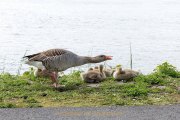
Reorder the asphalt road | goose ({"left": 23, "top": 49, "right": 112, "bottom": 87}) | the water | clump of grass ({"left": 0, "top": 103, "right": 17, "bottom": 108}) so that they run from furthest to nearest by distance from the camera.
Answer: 1. the water
2. goose ({"left": 23, "top": 49, "right": 112, "bottom": 87})
3. clump of grass ({"left": 0, "top": 103, "right": 17, "bottom": 108})
4. the asphalt road

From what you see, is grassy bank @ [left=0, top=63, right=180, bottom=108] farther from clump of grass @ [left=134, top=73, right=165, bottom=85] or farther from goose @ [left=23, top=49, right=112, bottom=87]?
goose @ [left=23, top=49, right=112, bottom=87]

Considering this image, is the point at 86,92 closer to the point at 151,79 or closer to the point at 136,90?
the point at 136,90

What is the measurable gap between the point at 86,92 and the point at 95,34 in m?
15.6

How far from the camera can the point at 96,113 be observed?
21.8 feet

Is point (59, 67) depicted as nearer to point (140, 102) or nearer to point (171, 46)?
point (140, 102)

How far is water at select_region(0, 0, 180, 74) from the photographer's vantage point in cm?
1700

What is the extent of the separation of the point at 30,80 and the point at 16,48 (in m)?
9.85

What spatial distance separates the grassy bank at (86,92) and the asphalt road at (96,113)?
1.11 feet

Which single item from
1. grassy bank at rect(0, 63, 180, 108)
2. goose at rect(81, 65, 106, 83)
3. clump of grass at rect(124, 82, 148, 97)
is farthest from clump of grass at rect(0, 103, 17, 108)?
goose at rect(81, 65, 106, 83)

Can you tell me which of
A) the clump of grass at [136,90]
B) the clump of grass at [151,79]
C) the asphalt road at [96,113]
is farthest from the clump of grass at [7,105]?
the clump of grass at [151,79]

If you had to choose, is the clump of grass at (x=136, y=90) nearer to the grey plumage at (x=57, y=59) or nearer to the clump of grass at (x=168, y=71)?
the grey plumage at (x=57, y=59)

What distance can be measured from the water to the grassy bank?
15.5 ft

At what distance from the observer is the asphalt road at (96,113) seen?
6402 mm

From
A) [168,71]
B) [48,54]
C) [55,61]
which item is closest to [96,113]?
[55,61]
